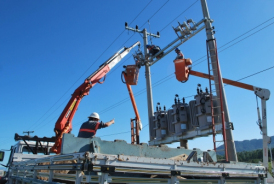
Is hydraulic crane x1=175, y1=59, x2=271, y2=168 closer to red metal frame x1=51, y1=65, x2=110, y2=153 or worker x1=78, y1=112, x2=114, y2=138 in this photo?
worker x1=78, y1=112, x2=114, y2=138

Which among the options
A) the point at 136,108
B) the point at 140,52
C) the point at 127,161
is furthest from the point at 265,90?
→ the point at 140,52

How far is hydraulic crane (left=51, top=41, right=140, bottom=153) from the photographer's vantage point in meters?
11.2

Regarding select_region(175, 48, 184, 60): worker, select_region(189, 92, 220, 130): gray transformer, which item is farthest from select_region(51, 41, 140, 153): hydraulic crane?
select_region(189, 92, 220, 130): gray transformer

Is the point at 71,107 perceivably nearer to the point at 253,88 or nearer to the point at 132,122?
the point at 132,122

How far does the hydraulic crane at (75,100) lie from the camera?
36.7 ft

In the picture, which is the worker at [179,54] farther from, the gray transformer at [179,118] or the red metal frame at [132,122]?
the red metal frame at [132,122]

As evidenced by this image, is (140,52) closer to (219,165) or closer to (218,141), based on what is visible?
(218,141)

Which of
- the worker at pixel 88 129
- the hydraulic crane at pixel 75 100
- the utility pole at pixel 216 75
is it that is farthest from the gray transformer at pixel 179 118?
the worker at pixel 88 129

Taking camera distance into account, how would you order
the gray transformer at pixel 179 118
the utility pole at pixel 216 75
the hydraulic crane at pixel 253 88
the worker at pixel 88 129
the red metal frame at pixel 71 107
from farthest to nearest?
1. the gray transformer at pixel 179 118
2. the red metal frame at pixel 71 107
3. the utility pole at pixel 216 75
4. the hydraulic crane at pixel 253 88
5. the worker at pixel 88 129

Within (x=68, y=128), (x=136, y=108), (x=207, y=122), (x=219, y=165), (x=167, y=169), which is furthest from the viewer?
(x=136, y=108)

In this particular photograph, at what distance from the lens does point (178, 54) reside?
11703 mm

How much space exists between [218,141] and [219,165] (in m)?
4.09

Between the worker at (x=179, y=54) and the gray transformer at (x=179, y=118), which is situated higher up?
the worker at (x=179, y=54)

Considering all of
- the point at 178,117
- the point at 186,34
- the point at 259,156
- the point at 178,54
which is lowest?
the point at 259,156
